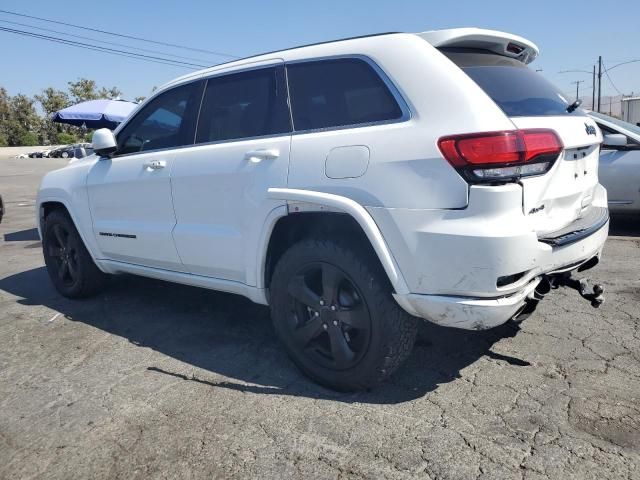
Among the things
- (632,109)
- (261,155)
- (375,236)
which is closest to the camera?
(375,236)

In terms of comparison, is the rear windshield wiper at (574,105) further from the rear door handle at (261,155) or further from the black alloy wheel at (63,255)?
the black alloy wheel at (63,255)

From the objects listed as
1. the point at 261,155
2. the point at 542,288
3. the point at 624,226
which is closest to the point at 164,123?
the point at 261,155

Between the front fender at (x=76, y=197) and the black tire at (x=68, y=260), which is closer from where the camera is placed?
the front fender at (x=76, y=197)

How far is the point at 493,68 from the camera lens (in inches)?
119

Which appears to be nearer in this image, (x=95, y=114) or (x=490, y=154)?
(x=490, y=154)

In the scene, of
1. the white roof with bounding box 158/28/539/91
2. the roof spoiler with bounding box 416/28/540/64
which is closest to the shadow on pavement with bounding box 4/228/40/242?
the white roof with bounding box 158/28/539/91

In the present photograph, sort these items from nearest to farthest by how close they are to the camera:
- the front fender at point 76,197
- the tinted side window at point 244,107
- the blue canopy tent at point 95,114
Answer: the tinted side window at point 244,107 → the front fender at point 76,197 → the blue canopy tent at point 95,114

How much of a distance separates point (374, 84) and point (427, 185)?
702 millimetres

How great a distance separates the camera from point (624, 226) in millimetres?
7641

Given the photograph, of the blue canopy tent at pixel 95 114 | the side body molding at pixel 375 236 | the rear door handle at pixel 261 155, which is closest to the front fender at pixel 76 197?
the rear door handle at pixel 261 155

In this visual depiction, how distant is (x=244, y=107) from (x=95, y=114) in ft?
38.0

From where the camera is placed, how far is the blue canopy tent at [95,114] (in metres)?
13.9

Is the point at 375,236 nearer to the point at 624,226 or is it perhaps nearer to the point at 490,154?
the point at 490,154

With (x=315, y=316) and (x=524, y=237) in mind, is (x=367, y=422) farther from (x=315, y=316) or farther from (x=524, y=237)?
(x=524, y=237)
